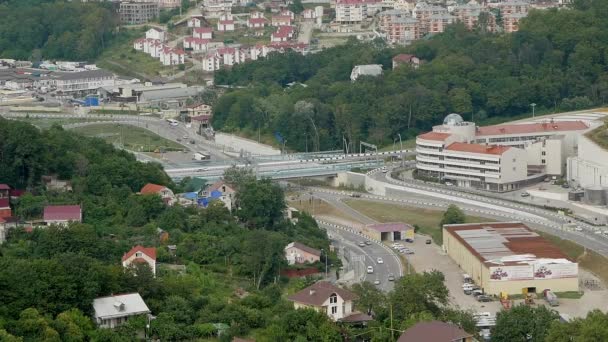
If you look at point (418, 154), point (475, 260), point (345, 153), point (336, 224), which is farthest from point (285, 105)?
point (475, 260)

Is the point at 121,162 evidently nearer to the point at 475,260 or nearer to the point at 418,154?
the point at 475,260

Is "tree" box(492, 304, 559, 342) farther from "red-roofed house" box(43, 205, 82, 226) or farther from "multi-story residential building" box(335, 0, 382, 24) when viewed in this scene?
"multi-story residential building" box(335, 0, 382, 24)

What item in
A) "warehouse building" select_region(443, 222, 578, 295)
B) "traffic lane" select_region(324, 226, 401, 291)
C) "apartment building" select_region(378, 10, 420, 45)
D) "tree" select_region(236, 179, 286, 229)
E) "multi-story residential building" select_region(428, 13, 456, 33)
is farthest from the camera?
"multi-story residential building" select_region(428, 13, 456, 33)

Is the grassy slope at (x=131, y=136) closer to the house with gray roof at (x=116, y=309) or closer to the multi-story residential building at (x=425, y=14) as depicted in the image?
the multi-story residential building at (x=425, y=14)

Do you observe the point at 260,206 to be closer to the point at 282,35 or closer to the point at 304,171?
the point at 304,171

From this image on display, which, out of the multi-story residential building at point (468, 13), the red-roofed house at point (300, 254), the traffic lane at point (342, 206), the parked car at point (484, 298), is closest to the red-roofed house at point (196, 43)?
the multi-story residential building at point (468, 13)

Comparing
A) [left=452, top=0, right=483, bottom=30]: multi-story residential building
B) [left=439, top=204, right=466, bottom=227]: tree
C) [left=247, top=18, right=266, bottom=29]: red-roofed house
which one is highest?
[left=452, top=0, right=483, bottom=30]: multi-story residential building

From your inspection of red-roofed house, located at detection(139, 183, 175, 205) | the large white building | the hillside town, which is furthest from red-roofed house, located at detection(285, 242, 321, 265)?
the large white building
